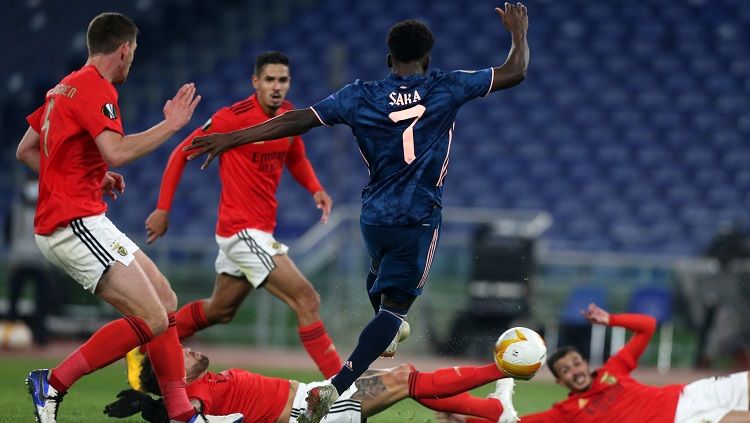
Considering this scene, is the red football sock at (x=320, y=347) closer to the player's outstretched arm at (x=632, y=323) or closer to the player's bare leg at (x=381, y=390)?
the player's bare leg at (x=381, y=390)

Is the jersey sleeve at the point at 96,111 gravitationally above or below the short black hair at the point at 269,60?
below

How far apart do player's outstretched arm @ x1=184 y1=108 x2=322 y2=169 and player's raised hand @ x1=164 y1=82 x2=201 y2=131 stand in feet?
0.51

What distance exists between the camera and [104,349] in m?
5.66

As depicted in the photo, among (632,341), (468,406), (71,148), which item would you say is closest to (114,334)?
(71,148)

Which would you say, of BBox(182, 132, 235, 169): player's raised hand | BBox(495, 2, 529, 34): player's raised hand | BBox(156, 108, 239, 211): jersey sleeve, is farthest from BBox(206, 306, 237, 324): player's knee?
BBox(495, 2, 529, 34): player's raised hand

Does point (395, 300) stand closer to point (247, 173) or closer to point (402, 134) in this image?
point (402, 134)

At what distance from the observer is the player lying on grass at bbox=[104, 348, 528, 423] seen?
5941mm

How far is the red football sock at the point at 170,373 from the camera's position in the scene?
5793 millimetres

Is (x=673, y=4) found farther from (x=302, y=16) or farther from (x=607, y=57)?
(x=302, y=16)

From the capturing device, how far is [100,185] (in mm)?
5773

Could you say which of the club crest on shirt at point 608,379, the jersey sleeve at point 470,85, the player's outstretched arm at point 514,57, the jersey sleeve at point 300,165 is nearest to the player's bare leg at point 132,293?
the jersey sleeve at point 470,85

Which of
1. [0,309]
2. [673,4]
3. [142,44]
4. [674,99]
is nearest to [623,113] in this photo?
[674,99]

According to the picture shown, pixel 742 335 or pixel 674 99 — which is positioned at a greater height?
pixel 674 99

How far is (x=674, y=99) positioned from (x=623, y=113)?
0.91 metres
